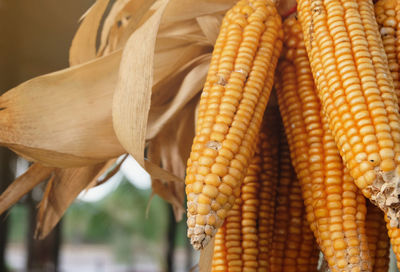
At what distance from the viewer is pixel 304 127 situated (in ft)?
1.55

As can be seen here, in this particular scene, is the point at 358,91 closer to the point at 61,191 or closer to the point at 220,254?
the point at 220,254

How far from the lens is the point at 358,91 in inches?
15.3

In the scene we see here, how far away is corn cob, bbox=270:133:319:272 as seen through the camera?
0.51 meters

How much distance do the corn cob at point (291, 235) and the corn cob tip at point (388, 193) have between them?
0.18m

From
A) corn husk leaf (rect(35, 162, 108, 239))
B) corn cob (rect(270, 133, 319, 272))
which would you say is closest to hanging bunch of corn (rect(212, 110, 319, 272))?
corn cob (rect(270, 133, 319, 272))

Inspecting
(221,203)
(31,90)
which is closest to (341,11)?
(221,203)

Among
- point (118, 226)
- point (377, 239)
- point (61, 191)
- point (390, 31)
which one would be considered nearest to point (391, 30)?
point (390, 31)

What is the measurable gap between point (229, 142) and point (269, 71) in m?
0.12

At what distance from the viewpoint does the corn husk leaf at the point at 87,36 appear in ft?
2.30

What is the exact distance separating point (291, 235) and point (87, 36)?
1.61ft

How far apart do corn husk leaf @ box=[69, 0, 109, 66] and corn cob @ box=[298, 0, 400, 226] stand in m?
0.37

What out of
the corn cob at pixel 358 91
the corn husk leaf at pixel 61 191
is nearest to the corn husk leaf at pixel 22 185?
the corn husk leaf at pixel 61 191

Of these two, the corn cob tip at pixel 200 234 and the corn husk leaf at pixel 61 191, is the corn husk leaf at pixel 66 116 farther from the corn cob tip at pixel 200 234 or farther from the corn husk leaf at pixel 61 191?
the corn cob tip at pixel 200 234

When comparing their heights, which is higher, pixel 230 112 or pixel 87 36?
pixel 87 36
